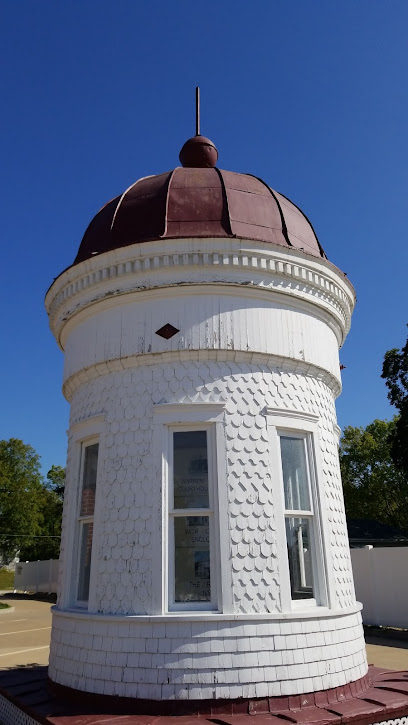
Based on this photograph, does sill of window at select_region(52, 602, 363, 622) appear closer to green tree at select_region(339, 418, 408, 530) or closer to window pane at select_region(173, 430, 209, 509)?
window pane at select_region(173, 430, 209, 509)

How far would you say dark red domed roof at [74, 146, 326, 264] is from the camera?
7.24 metres

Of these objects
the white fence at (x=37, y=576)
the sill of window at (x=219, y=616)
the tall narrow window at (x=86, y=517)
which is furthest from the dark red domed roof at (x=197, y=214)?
the white fence at (x=37, y=576)

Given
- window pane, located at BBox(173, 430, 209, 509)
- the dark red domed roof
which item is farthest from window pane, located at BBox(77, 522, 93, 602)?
the dark red domed roof

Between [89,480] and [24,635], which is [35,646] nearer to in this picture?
[24,635]

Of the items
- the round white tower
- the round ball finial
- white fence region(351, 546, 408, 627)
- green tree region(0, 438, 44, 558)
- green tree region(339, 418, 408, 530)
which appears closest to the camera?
the round white tower

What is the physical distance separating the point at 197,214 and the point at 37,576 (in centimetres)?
3484

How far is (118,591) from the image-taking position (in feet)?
20.2

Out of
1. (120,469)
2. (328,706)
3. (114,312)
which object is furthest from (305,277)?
(328,706)

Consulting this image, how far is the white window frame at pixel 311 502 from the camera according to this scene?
621 centimetres

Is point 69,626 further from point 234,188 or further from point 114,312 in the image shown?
point 234,188

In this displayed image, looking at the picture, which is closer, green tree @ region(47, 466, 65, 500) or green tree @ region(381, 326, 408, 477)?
green tree @ region(381, 326, 408, 477)

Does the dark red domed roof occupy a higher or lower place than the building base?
higher

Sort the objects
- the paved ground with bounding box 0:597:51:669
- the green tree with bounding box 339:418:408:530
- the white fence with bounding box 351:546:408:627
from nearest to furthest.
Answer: the paved ground with bounding box 0:597:51:669 → the white fence with bounding box 351:546:408:627 → the green tree with bounding box 339:418:408:530

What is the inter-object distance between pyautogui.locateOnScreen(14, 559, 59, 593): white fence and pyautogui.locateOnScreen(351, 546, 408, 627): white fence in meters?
21.4
